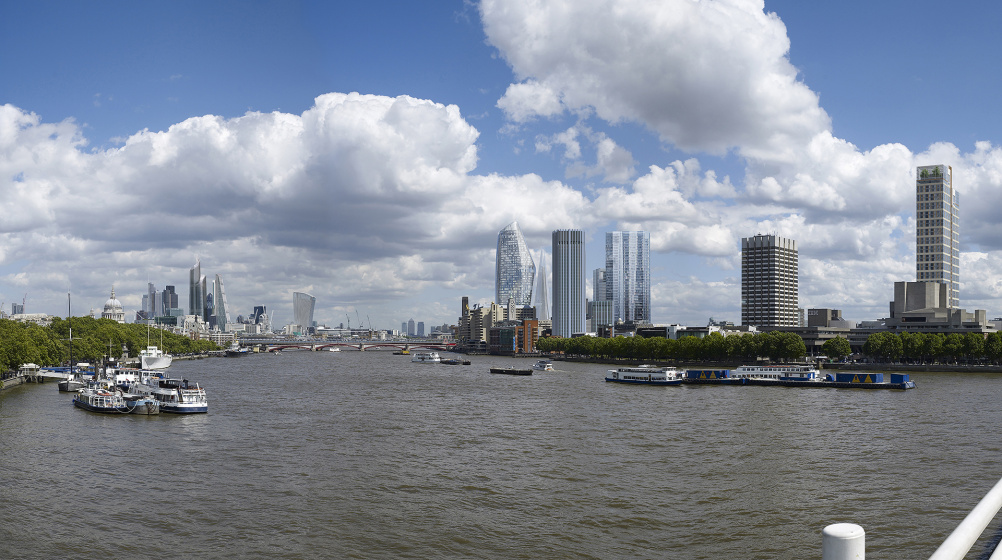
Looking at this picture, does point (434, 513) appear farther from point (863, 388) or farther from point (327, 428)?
point (863, 388)

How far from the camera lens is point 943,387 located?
320 feet

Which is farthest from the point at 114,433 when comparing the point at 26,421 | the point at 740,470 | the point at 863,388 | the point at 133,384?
the point at 863,388

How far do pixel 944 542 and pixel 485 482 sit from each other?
29569mm

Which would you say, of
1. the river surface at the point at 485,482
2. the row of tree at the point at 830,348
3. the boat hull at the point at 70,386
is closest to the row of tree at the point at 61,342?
the boat hull at the point at 70,386

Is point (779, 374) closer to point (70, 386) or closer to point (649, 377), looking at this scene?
point (649, 377)

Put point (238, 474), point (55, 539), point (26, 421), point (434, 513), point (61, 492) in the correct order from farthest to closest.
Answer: point (26, 421)
point (238, 474)
point (61, 492)
point (434, 513)
point (55, 539)

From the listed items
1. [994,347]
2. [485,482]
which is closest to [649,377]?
[994,347]

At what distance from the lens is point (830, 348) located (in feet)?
522

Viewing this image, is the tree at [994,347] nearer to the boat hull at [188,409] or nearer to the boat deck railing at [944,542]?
the boat hull at [188,409]

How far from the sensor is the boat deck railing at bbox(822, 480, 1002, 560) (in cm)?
619

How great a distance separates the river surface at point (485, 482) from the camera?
85.7 feet

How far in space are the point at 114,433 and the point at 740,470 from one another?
143 ft

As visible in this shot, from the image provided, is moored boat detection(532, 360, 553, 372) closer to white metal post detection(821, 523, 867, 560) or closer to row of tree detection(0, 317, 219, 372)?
row of tree detection(0, 317, 219, 372)

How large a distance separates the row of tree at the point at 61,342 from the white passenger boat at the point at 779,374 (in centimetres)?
10021
